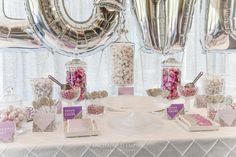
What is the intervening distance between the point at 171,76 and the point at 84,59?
107 cm

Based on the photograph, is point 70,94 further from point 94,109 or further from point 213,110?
point 213,110

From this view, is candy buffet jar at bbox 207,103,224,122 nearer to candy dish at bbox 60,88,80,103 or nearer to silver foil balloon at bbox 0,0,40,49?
candy dish at bbox 60,88,80,103

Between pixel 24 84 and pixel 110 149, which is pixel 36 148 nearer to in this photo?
pixel 110 149

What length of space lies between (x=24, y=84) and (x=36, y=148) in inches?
55.0

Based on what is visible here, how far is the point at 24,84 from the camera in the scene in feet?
7.51

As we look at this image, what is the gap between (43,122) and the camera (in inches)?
42.9

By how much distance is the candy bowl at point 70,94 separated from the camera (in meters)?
1.19

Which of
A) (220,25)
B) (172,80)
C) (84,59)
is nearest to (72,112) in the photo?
(172,80)

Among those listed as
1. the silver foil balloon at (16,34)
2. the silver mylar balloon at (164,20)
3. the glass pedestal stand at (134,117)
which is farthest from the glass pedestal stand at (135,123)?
the silver foil balloon at (16,34)

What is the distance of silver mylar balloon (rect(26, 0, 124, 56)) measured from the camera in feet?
4.16

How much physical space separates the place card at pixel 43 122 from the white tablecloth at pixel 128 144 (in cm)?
3

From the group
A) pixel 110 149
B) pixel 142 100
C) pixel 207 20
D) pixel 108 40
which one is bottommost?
pixel 110 149

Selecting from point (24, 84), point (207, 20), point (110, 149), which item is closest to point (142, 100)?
point (110, 149)

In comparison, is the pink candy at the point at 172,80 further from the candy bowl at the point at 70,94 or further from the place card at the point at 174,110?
the candy bowl at the point at 70,94
